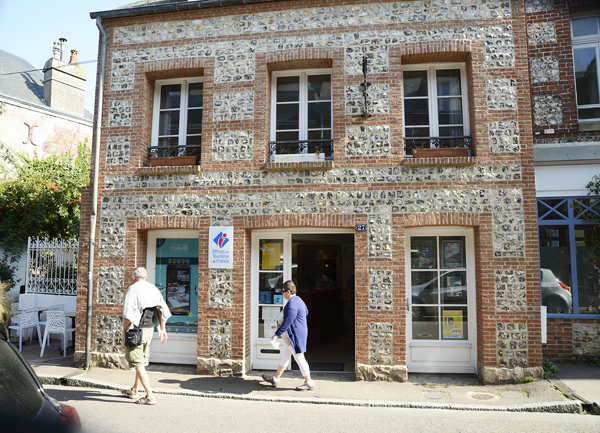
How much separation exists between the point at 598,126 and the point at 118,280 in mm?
10028

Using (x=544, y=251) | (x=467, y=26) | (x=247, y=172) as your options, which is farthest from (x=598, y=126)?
(x=247, y=172)

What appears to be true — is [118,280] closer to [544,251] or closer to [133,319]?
[133,319]

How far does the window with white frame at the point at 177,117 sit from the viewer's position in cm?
870

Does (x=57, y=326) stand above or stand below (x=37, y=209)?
below

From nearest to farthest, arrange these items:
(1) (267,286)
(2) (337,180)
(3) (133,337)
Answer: (3) (133,337) → (2) (337,180) → (1) (267,286)

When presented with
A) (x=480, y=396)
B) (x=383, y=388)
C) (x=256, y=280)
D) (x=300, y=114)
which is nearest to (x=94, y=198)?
(x=256, y=280)

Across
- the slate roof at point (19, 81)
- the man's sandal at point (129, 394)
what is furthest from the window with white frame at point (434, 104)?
the slate roof at point (19, 81)

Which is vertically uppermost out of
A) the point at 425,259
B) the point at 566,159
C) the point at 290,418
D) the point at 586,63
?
the point at 586,63

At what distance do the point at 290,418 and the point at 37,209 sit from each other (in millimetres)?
10891

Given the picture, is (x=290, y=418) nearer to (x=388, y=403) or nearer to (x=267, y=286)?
(x=388, y=403)

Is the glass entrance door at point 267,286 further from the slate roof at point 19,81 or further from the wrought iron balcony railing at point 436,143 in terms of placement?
the slate roof at point 19,81

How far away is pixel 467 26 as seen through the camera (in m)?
7.77

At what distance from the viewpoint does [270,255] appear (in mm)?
8281

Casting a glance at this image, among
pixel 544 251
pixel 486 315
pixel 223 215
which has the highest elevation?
pixel 223 215
